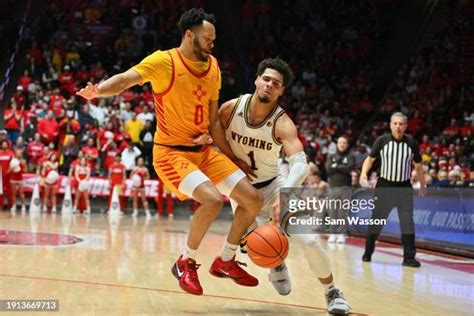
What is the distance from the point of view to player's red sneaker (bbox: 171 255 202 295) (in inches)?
220

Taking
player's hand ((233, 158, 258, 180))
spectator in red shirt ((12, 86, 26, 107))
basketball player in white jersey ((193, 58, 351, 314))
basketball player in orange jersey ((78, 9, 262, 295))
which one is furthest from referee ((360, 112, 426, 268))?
spectator in red shirt ((12, 86, 26, 107))

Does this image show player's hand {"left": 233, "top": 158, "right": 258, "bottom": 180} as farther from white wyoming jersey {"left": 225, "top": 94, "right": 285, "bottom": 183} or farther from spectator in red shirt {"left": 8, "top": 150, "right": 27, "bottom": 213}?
spectator in red shirt {"left": 8, "top": 150, "right": 27, "bottom": 213}

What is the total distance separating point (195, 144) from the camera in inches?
232

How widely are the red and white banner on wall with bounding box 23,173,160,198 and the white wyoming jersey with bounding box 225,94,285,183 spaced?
38.7ft

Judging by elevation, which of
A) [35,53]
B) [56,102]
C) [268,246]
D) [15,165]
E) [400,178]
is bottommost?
[15,165]

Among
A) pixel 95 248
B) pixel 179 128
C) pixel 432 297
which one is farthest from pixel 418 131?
pixel 179 128

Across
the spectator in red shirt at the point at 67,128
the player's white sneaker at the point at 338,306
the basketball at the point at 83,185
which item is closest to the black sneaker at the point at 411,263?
the player's white sneaker at the point at 338,306

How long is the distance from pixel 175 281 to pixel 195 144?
6.12ft

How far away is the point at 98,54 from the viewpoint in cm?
2264

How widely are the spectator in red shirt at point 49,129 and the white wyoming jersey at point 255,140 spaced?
12945mm

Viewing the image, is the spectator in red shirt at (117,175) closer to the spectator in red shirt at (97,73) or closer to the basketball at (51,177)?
the basketball at (51,177)

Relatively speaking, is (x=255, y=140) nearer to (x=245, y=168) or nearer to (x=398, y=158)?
(x=245, y=168)

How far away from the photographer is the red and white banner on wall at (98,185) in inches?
691

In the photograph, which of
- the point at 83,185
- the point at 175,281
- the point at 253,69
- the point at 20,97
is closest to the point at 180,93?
the point at 175,281
